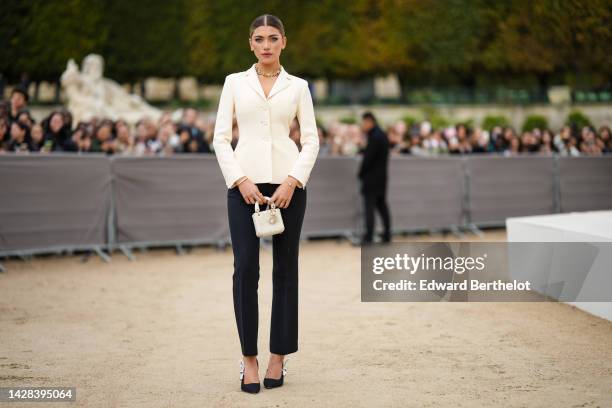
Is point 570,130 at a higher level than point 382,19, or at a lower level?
lower

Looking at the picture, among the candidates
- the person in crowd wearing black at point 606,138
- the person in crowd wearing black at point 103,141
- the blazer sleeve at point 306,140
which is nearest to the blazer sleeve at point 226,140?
the blazer sleeve at point 306,140

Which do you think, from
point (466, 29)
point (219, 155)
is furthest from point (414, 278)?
point (466, 29)

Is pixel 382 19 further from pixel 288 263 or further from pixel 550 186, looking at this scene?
pixel 288 263

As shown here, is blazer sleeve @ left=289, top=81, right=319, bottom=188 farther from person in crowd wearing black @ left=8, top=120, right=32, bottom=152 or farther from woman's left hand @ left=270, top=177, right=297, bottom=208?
person in crowd wearing black @ left=8, top=120, right=32, bottom=152

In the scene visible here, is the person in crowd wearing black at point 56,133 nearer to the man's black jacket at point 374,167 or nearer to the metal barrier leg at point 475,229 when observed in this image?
the man's black jacket at point 374,167

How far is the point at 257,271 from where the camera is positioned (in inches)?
231

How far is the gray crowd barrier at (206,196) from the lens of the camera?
12445 mm

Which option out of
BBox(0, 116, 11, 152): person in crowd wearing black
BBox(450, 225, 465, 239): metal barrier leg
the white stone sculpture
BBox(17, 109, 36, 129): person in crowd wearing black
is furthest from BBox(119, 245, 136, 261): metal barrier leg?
the white stone sculpture

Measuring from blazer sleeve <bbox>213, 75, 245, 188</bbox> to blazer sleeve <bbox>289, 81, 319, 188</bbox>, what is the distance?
38 cm

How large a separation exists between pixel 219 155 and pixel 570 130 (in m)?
15.9

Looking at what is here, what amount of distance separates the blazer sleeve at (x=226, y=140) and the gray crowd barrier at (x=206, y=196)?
7.18m

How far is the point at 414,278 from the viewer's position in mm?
10922

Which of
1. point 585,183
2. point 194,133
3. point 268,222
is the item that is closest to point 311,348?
point 268,222

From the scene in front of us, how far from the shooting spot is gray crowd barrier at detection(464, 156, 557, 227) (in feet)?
55.3
